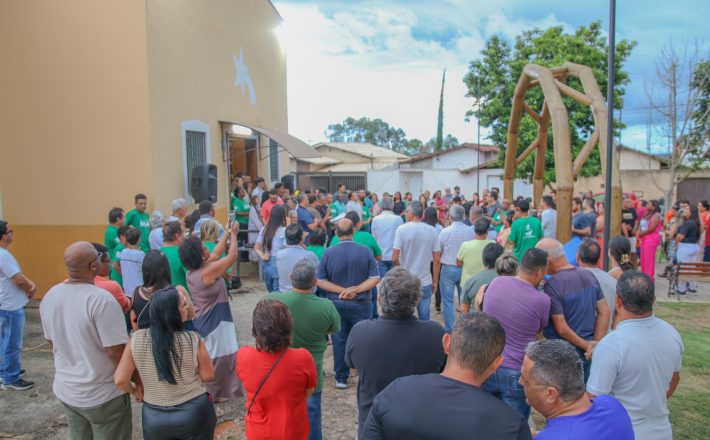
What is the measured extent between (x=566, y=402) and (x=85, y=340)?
2.86m

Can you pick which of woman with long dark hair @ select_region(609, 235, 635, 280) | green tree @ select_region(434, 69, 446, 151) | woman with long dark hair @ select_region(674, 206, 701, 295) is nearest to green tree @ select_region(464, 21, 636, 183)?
woman with long dark hair @ select_region(674, 206, 701, 295)

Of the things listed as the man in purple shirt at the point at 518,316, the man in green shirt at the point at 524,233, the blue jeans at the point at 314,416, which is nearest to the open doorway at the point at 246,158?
the man in green shirt at the point at 524,233

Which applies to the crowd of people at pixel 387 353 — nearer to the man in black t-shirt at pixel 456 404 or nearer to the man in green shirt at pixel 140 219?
the man in black t-shirt at pixel 456 404

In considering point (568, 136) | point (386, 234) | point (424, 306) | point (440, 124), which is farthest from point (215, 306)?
point (440, 124)

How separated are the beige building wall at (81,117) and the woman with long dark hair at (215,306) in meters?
4.81

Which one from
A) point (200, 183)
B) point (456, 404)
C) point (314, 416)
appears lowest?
point (314, 416)

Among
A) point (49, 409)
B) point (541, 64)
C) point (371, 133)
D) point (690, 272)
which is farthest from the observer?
point (371, 133)

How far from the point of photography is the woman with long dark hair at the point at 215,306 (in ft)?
14.3

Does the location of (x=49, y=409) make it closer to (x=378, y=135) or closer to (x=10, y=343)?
(x=10, y=343)

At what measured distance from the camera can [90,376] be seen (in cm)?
318

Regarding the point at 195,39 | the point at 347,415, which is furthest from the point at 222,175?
the point at 347,415

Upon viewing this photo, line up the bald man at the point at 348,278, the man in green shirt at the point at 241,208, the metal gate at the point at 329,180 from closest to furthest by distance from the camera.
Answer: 1. the bald man at the point at 348,278
2. the man in green shirt at the point at 241,208
3. the metal gate at the point at 329,180

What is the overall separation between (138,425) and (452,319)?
13.2ft

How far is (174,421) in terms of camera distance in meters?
2.88
